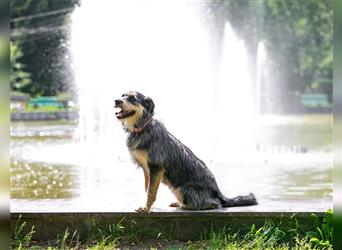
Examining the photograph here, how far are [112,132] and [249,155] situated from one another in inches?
240

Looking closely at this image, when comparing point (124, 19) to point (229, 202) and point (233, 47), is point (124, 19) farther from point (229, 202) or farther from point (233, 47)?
point (229, 202)

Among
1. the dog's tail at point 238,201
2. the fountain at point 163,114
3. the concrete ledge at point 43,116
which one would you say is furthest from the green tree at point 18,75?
the dog's tail at point 238,201

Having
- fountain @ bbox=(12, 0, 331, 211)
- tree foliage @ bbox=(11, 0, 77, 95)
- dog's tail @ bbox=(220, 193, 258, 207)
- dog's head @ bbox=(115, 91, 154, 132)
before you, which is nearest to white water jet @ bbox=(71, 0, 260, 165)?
fountain @ bbox=(12, 0, 331, 211)

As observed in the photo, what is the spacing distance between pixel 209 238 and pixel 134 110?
1349 mm

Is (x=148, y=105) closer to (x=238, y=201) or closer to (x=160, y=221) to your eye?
(x=160, y=221)

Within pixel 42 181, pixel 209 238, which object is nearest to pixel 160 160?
pixel 209 238

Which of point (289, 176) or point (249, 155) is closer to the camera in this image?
point (289, 176)

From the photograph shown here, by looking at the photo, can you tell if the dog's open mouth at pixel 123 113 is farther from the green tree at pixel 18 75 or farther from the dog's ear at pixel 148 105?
the green tree at pixel 18 75

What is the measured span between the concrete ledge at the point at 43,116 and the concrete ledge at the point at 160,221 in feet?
81.1

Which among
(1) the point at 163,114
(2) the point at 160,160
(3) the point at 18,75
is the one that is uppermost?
(3) the point at 18,75

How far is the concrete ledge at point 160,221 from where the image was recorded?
5.51 m

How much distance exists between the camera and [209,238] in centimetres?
548

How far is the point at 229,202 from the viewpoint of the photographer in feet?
19.4

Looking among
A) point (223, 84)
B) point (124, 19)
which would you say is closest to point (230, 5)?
point (223, 84)
